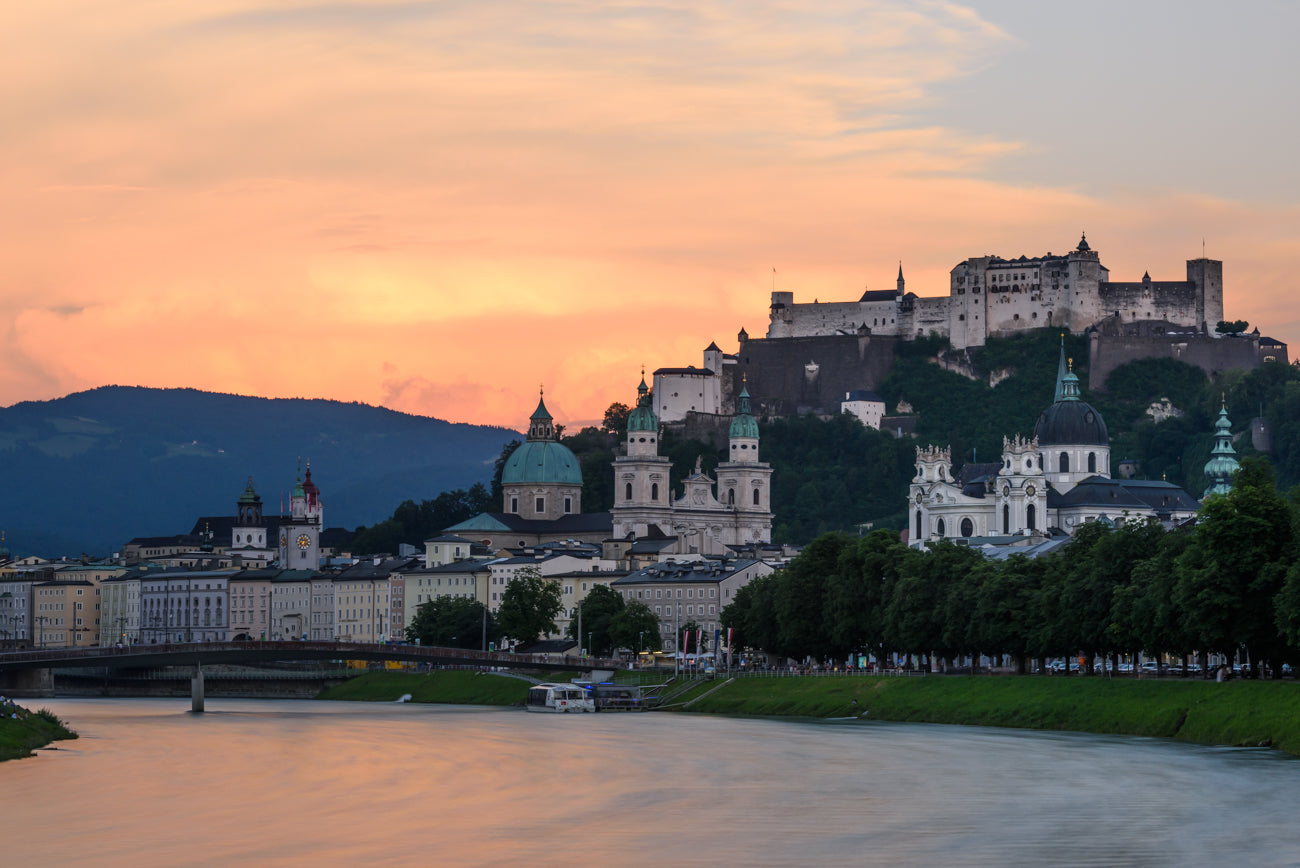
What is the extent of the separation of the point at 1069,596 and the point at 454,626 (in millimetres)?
60303

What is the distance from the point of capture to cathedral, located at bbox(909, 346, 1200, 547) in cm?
13788

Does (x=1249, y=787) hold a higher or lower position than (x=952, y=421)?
lower

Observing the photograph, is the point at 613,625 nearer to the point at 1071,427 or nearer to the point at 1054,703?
the point at 1071,427

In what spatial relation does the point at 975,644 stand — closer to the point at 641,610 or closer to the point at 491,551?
the point at 641,610

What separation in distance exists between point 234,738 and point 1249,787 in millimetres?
34199

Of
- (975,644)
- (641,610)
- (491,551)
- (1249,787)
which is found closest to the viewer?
(1249,787)

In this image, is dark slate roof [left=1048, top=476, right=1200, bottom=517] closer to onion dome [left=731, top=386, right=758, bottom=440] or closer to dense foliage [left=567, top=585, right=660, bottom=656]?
dense foliage [left=567, top=585, right=660, bottom=656]

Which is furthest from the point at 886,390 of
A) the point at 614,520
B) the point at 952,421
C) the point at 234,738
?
the point at 234,738

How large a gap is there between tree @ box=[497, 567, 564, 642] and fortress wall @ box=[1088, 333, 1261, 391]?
2607 inches

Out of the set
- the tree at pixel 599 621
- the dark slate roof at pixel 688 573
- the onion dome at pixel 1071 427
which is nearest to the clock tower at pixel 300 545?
the dark slate roof at pixel 688 573

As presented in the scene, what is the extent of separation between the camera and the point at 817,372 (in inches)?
7343

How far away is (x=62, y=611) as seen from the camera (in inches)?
7106

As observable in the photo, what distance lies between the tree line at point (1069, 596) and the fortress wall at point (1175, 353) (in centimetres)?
7820

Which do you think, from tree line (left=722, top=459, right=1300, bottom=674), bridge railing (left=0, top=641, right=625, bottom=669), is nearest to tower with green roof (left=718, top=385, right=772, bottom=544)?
Answer: tree line (left=722, top=459, right=1300, bottom=674)
